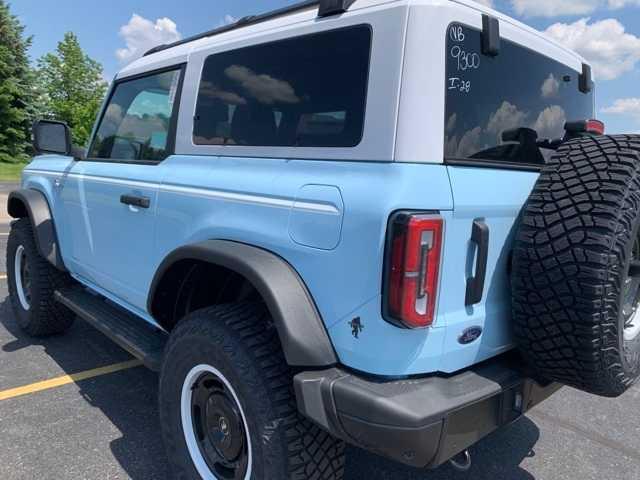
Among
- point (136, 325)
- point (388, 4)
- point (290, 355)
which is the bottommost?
point (136, 325)

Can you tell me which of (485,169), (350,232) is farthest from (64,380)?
(485,169)

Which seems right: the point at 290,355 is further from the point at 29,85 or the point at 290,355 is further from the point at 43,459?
the point at 29,85

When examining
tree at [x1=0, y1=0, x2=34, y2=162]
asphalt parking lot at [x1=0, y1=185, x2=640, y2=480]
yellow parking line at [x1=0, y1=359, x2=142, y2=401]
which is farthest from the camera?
tree at [x1=0, y1=0, x2=34, y2=162]

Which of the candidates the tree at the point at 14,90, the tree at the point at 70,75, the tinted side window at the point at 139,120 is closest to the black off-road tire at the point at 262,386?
the tinted side window at the point at 139,120

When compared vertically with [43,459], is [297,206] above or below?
above

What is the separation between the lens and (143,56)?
3.26 metres

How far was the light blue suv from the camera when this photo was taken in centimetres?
164

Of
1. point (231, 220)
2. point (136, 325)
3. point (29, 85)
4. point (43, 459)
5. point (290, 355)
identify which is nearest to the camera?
point (290, 355)

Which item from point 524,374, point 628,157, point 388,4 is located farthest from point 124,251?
point 628,157

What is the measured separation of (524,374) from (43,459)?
93.1 inches

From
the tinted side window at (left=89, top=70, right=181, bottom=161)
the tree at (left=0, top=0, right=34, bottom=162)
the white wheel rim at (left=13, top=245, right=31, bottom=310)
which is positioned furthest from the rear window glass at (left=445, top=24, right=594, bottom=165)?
the tree at (left=0, top=0, right=34, bottom=162)

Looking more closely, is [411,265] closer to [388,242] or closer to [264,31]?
[388,242]

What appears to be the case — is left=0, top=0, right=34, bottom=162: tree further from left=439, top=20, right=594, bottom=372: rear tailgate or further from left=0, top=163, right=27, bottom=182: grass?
left=439, top=20, right=594, bottom=372: rear tailgate

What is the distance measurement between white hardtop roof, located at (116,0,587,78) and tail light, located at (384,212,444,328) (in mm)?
751
